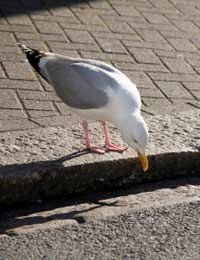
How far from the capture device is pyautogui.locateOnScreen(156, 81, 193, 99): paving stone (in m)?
5.57

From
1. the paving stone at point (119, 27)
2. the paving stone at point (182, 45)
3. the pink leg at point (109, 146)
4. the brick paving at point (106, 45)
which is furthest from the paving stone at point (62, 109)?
the paving stone at point (119, 27)

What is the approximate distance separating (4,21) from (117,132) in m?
2.38

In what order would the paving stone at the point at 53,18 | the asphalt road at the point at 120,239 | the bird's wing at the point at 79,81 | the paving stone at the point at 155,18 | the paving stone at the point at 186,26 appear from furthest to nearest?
the paving stone at the point at 155,18 → the paving stone at the point at 186,26 → the paving stone at the point at 53,18 → the bird's wing at the point at 79,81 → the asphalt road at the point at 120,239

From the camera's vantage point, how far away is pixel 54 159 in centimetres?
439

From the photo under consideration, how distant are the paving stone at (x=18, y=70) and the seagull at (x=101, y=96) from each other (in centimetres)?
106

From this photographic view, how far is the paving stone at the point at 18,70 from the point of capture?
5680 millimetres

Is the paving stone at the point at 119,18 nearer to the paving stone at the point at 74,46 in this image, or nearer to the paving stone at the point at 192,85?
the paving stone at the point at 74,46

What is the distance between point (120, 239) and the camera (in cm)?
387

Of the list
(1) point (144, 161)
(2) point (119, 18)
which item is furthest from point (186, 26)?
(1) point (144, 161)

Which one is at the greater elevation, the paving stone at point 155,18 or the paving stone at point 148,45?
the paving stone at point 148,45

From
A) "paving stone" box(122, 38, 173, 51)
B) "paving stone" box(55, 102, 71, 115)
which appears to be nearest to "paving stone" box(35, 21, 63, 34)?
"paving stone" box(122, 38, 173, 51)

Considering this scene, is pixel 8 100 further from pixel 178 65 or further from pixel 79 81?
pixel 178 65

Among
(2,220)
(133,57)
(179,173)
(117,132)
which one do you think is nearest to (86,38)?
(133,57)

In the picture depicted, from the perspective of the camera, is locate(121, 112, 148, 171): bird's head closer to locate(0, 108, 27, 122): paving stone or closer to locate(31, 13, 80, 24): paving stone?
locate(0, 108, 27, 122): paving stone
